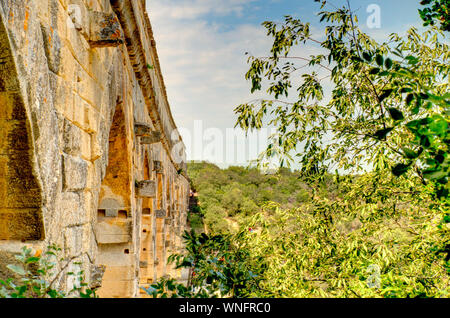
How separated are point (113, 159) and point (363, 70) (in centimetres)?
319

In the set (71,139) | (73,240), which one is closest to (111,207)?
(73,240)

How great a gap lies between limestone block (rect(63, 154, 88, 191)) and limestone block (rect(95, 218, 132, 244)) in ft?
7.35

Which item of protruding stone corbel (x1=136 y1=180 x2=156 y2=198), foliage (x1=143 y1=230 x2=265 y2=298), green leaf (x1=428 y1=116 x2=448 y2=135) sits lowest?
foliage (x1=143 y1=230 x2=265 y2=298)

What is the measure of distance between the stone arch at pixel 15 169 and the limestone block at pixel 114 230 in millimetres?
2875

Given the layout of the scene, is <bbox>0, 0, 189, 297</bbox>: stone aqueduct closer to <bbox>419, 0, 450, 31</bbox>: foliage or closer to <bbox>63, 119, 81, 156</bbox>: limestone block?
<bbox>63, 119, 81, 156</bbox>: limestone block

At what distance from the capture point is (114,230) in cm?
482

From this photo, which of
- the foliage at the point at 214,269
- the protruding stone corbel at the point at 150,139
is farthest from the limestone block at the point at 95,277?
the protruding stone corbel at the point at 150,139

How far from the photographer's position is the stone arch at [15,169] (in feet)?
5.47

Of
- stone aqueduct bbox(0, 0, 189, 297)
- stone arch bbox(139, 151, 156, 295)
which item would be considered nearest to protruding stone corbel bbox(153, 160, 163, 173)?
stone arch bbox(139, 151, 156, 295)

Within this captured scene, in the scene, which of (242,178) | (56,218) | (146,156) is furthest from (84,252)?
(242,178)

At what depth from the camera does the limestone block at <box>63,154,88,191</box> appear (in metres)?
2.31

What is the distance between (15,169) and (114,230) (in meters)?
3.15

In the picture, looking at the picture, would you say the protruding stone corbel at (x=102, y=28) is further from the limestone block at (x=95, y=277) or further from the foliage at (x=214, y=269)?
the limestone block at (x=95, y=277)
